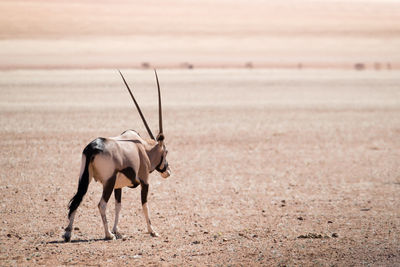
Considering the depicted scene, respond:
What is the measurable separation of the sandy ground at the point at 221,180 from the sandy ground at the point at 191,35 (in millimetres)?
22736

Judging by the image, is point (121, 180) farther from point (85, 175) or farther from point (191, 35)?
point (191, 35)

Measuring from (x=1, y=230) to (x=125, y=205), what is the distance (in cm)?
253

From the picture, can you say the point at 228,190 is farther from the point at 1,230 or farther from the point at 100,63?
the point at 100,63

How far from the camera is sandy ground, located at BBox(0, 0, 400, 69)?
195 ft

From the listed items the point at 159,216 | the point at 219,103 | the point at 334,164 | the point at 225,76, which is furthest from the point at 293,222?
the point at 225,76

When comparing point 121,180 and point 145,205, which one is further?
point 145,205

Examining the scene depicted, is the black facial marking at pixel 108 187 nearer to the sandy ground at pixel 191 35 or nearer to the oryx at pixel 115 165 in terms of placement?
the oryx at pixel 115 165

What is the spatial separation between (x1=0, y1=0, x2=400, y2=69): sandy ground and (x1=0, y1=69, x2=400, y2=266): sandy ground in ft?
74.6

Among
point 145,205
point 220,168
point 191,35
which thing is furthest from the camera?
point 191,35

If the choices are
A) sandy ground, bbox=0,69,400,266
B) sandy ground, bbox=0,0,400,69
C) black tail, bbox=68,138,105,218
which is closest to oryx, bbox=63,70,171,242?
black tail, bbox=68,138,105,218

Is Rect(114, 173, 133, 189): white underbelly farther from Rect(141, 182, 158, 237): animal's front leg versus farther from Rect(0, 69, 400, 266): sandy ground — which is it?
Rect(0, 69, 400, 266): sandy ground

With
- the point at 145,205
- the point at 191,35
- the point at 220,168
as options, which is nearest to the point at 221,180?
the point at 220,168

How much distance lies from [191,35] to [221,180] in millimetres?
73897

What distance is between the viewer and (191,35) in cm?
8612
